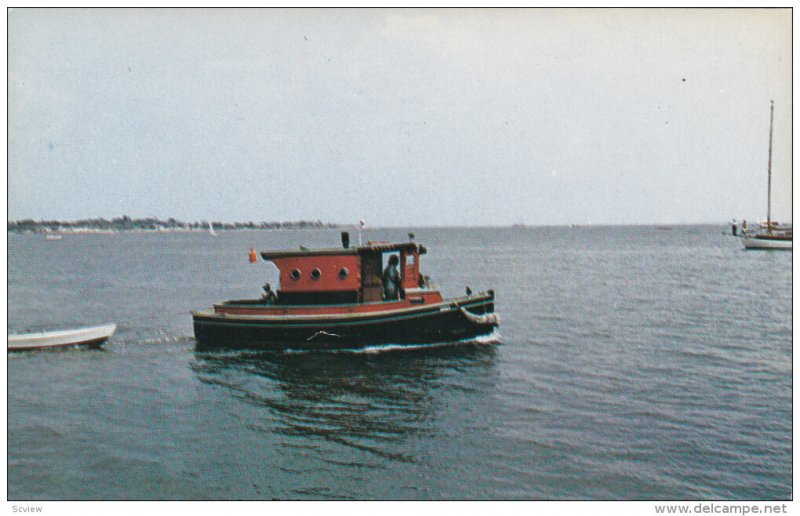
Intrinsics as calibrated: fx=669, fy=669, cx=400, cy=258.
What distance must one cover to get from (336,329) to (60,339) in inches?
385

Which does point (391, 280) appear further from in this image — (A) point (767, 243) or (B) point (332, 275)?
(A) point (767, 243)

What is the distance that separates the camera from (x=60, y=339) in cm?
2319

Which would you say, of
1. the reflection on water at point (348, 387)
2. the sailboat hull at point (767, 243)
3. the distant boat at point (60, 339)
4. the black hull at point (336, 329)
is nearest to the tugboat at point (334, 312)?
the black hull at point (336, 329)

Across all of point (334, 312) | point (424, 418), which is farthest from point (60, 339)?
point (424, 418)

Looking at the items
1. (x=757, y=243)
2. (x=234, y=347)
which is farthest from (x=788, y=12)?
(x=757, y=243)

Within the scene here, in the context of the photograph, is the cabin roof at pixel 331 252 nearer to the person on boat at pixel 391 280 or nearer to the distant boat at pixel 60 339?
the person on boat at pixel 391 280

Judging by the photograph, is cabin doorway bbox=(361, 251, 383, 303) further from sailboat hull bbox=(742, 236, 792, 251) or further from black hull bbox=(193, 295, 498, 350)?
sailboat hull bbox=(742, 236, 792, 251)

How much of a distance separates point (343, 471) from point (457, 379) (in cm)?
705

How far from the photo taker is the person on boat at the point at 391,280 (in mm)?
22641

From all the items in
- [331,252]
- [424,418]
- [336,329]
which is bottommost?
[424,418]

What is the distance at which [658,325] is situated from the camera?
96.4 feet

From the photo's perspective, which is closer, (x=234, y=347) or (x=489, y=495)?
(x=489, y=495)

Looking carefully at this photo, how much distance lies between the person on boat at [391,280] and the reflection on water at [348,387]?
193cm
